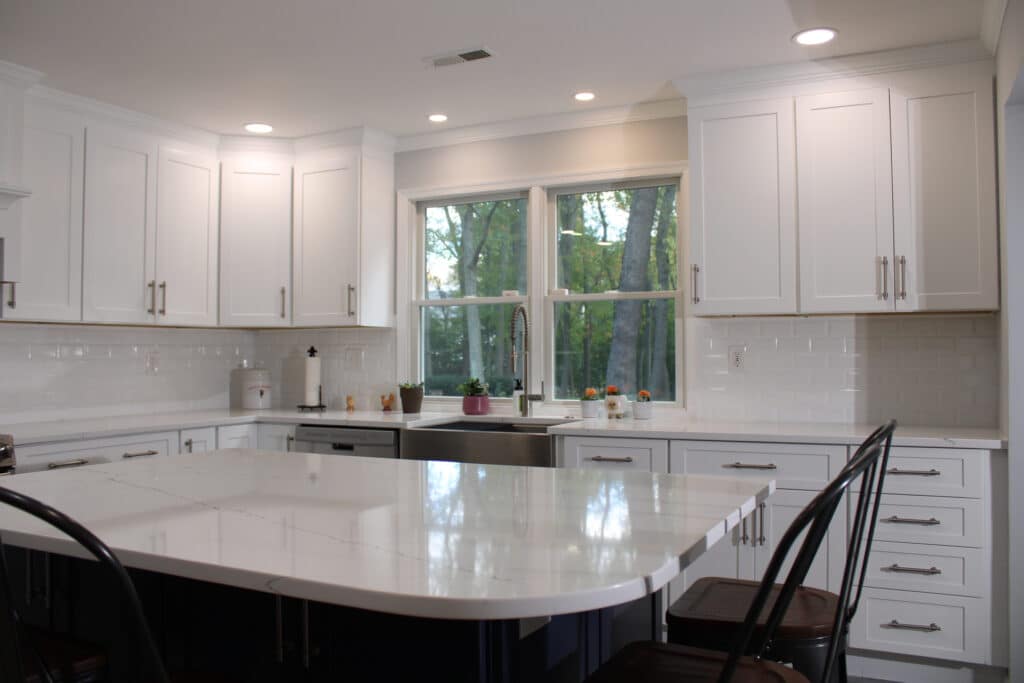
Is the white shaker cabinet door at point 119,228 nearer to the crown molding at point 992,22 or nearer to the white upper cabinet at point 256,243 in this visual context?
the white upper cabinet at point 256,243

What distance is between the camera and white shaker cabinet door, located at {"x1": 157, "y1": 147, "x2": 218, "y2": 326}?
420 centimetres

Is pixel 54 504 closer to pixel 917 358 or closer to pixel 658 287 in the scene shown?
pixel 658 287

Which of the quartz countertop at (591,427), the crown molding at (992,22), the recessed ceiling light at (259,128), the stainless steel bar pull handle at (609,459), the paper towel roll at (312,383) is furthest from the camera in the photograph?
the paper towel roll at (312,383)

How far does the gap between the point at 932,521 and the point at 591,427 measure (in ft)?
4.35

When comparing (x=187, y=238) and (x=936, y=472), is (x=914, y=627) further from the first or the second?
(x=187, y=238)

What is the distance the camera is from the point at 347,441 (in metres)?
3.98

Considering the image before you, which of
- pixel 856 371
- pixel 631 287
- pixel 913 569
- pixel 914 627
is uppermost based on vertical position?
pixel 631 287

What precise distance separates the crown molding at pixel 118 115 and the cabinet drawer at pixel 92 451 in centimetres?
157

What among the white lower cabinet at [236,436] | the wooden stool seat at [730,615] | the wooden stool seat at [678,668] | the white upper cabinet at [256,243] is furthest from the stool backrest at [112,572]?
the white upper cabinet at [256,243]

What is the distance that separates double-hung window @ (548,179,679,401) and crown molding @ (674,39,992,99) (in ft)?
1.92

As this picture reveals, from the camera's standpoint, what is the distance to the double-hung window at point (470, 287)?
14.7ft

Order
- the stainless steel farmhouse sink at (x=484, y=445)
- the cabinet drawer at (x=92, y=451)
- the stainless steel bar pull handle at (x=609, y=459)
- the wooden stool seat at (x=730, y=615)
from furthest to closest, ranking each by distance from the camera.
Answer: the stainless steel farmhouse sink at (x=484, y=445) < the stainless steel bar pull handle at (x=609, y=459) < the cabinet drawer at (x=92, y=451) < the wooden stool seat at (x=730, y=615)

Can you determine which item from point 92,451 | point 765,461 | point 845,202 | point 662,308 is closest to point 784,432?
point 765,461

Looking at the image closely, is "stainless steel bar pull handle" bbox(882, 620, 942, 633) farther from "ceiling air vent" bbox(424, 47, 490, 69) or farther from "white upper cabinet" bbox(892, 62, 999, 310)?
"ceiling air vent" bbox(424, 47, 490, 69)
